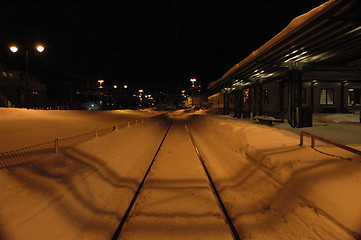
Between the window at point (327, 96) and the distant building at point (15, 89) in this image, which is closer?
the window at point (327, 96)

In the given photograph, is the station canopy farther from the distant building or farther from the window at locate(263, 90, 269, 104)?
the distant building

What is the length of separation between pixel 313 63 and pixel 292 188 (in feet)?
37.0

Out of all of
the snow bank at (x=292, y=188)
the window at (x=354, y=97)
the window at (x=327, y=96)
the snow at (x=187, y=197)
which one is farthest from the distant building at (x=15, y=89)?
the window at (x=354, y=97)

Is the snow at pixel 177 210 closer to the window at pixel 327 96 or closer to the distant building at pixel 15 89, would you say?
the window at pixel 327 96

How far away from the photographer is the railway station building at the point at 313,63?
7160mm

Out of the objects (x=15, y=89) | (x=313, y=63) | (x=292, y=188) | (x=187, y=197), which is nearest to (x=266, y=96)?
(x=313, y=63)

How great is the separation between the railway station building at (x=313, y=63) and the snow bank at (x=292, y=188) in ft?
15.6

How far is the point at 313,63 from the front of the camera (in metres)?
12.6

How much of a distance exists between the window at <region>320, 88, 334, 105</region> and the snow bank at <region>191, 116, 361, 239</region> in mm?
18829

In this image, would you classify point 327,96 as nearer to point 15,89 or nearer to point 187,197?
point 187,197

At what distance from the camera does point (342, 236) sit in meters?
3.27

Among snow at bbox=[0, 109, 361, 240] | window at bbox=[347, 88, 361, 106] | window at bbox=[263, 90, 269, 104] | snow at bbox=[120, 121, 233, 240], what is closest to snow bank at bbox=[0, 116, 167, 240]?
snow at bbox=[0, 109, 361, 240]

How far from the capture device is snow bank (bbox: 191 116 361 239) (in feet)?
12.1

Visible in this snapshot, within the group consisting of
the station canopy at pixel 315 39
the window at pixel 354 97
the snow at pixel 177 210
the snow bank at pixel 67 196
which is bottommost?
the snow at pixel 177 210
